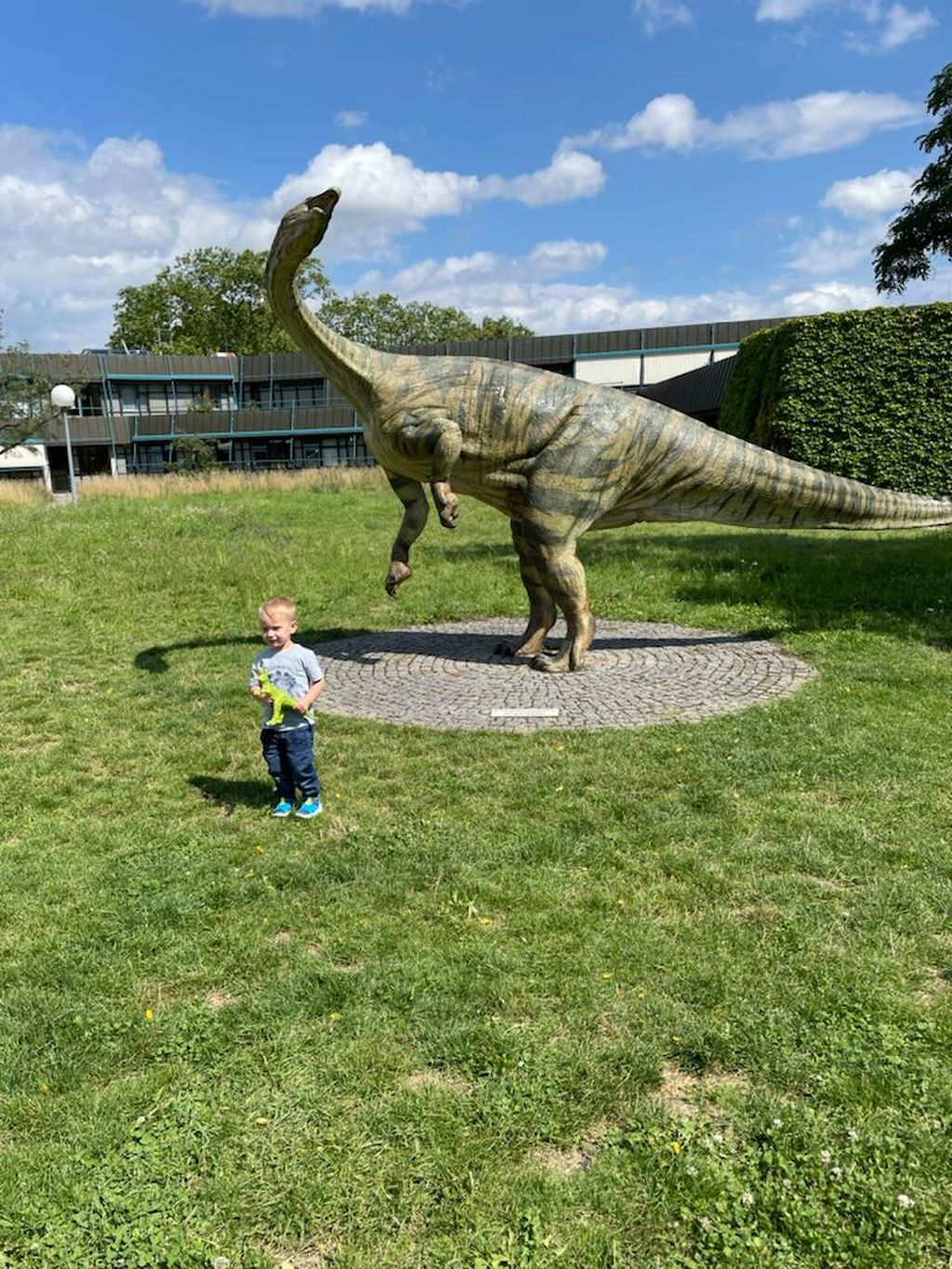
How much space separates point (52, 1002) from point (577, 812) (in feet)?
7.45

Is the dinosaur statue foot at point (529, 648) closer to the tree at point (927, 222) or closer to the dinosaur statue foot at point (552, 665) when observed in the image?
the dinosaur statue foot at point (552, 665)

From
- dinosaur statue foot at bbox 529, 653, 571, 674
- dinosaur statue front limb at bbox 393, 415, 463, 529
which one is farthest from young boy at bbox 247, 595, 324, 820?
dinosaur statue foot at bbox 529, 653, 571, 674

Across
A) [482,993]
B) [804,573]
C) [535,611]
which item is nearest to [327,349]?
[535,611]

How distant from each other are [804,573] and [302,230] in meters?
6.90

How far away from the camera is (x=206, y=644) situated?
304 inches

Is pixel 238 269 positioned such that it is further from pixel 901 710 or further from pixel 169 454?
pixel 901 710

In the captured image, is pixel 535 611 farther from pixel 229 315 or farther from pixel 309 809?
pixel 229 315

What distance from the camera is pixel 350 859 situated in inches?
143

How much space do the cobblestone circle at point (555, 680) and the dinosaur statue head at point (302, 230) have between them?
285cm

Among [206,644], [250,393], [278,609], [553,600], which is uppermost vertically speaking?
[250,393]

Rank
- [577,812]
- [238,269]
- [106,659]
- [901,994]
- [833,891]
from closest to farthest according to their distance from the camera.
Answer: [901,994]
[833,891]
[577,812]
[106,659]
[238,269]

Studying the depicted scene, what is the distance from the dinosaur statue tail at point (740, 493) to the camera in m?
6.34

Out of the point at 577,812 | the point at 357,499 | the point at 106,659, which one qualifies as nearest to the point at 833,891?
the point at 577,812

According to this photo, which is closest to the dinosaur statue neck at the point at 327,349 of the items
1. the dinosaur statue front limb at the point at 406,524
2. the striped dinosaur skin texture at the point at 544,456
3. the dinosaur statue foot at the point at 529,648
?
the striped dinosaur skin texture at the point at 544,456
